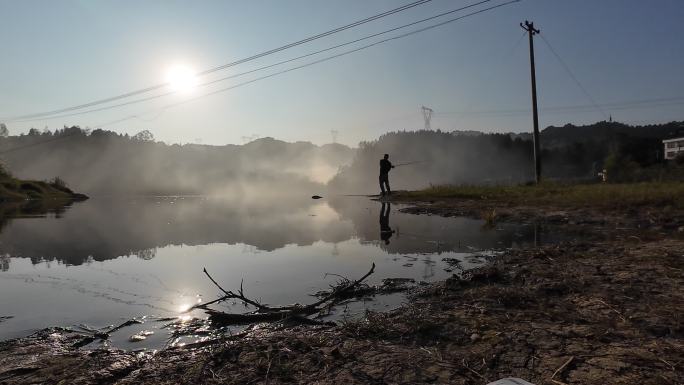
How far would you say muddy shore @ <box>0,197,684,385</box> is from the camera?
2.59 meters

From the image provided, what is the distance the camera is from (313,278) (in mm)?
5938

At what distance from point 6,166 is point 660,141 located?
479ft

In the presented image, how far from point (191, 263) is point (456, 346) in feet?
19.0

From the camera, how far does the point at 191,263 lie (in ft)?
24.0

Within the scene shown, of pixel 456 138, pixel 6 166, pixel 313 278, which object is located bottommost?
pixel 313 278

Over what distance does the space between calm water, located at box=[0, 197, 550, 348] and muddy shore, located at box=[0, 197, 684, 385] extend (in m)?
0.55

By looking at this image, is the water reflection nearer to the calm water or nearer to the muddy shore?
the calm water

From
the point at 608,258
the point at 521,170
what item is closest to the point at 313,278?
the point at 608,258

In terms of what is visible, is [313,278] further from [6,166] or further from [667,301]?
[6,166]

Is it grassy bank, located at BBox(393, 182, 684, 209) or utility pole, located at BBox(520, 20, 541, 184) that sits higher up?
utility pole, located at BBox(520, 20, 541, 184)

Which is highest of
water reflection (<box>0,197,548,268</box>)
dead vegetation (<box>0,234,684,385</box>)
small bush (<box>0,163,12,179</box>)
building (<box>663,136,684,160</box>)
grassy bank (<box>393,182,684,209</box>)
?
building (<box>663,136,684,160</box>)

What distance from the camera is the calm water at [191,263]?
4645 mm

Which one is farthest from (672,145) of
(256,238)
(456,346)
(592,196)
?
(456,346)

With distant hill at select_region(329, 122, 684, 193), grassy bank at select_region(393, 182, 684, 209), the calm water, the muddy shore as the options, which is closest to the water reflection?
the calm water
